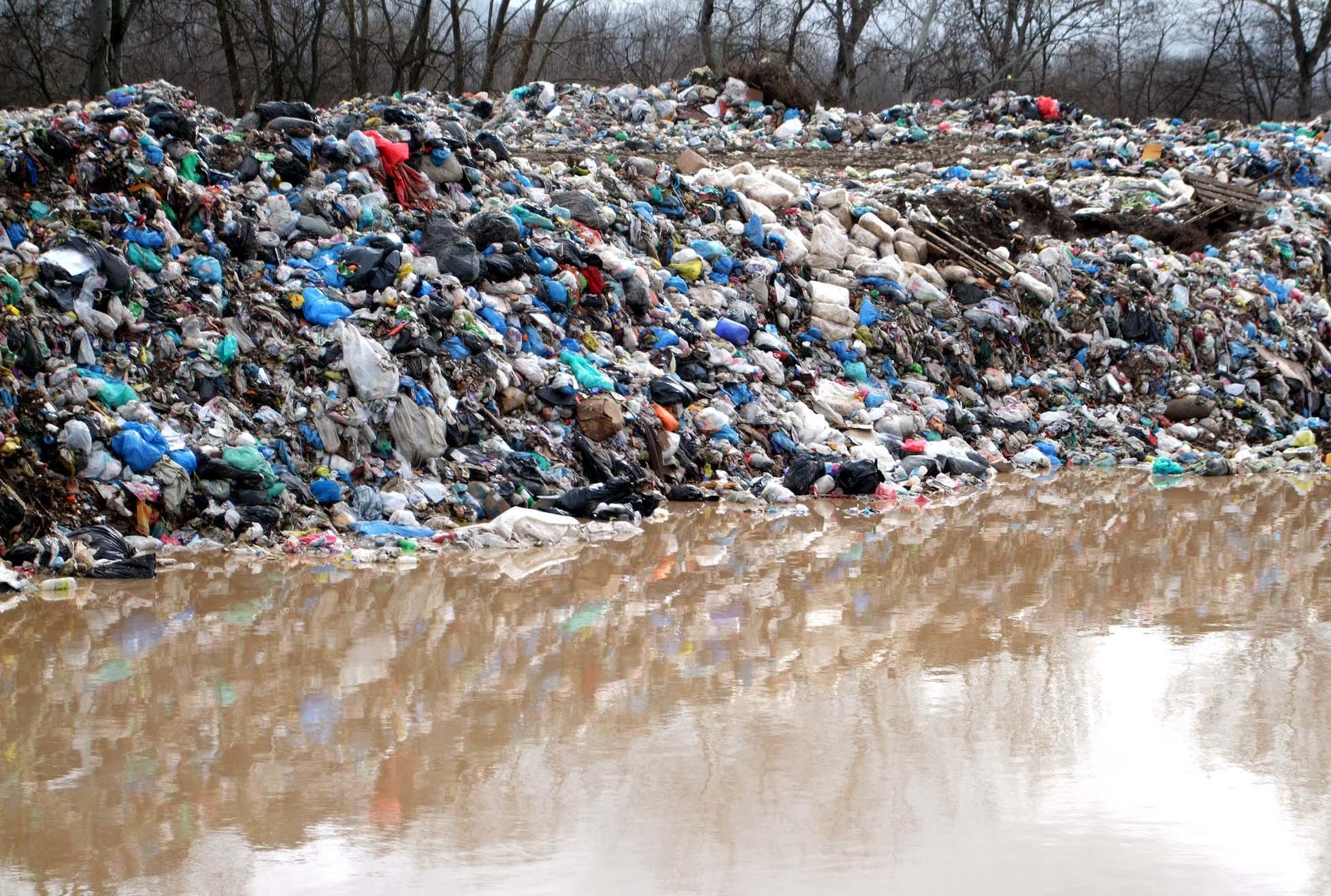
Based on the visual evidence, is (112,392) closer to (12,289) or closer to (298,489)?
(12,289)

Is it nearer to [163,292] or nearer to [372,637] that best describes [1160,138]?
[163,292]

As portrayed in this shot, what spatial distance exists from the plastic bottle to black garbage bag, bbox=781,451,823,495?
4.70ft

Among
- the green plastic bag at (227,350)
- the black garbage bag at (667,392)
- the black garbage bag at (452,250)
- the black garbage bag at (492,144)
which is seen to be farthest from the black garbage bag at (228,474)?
the black garbage bag at (492,144)

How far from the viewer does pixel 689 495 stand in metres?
6.80

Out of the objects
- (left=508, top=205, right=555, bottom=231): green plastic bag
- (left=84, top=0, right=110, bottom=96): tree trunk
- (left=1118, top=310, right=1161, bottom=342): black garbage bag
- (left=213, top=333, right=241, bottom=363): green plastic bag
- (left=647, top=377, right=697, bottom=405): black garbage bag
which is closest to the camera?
(left=213, top=333, right=241, bottom=363): green plastic bag

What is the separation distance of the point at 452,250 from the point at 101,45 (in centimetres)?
1039

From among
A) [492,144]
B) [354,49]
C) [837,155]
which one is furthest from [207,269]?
[354,49]

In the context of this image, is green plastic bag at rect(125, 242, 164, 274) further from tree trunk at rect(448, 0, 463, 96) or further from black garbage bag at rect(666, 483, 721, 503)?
tree trunk at rect(448, 0, 463, 96)

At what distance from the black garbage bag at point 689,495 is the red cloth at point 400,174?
8.85 ft

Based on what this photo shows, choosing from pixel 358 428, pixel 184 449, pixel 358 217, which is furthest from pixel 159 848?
pixel 358 217

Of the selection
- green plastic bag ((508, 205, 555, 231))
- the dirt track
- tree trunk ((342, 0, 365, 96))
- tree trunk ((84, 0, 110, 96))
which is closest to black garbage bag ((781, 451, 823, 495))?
green plastic bag ((508, 205, 555, 231))

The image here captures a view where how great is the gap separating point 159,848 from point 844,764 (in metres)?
1.57

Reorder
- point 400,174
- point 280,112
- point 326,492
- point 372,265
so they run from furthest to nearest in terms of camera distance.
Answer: point 280,112 < point 400,174 < point 372,265 < point 326,492

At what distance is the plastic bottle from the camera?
27.5ft
